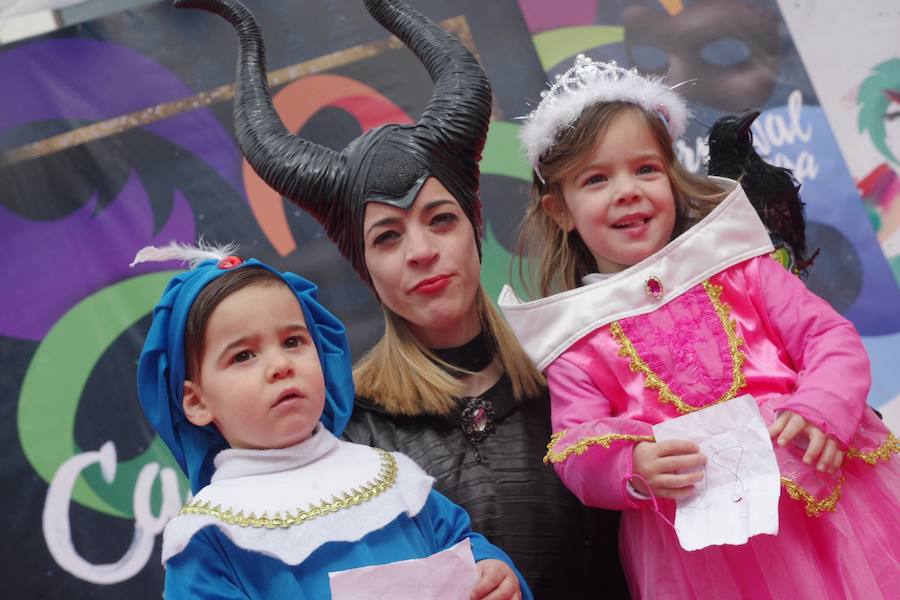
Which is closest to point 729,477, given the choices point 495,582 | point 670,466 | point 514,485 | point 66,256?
point 670,466

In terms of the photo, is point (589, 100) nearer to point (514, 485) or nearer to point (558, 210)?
point (558, 210)

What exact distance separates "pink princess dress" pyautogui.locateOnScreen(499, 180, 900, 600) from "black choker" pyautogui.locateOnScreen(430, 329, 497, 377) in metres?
0.19

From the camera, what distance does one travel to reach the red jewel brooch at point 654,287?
1.91m

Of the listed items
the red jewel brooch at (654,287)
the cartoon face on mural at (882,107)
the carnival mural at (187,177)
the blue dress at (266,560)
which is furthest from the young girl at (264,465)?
the cartoon face on mural at (882,107)

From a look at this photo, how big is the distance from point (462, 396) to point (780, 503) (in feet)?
2.28

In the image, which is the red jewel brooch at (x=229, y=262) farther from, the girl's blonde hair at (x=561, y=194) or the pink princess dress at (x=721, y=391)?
the girl's blonde hair at (x=561, y=194)

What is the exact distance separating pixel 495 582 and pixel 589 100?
1.00m

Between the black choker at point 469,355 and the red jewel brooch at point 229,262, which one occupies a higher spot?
the red jewel brooch at point 229,262

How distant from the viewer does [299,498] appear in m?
1.57

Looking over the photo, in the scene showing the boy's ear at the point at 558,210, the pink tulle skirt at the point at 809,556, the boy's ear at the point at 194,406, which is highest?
the boy's ear at the point at 194,406

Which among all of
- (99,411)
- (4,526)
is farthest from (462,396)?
(4,526)

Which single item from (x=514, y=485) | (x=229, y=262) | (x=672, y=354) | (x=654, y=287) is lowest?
(x=514, y=485)

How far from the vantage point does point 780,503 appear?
5.57 feet

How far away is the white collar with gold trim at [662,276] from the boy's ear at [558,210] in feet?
0.68
